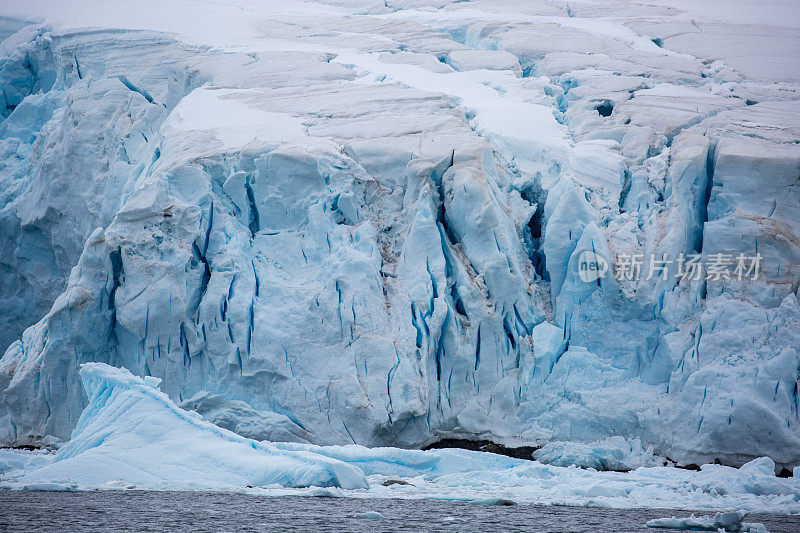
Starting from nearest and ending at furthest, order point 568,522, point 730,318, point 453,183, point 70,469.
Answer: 1. point 568,522
2. point 70,469
3. point 730,318
4. point 453,183

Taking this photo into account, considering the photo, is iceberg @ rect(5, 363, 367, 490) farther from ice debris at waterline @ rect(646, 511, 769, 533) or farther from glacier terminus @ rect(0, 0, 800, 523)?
ice debris at waterline @ rect(646, 511, 769, 533)

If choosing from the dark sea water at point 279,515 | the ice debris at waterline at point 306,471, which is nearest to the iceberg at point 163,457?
the ice debris at waterline at point 306,471

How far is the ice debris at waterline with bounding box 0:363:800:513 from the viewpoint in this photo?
8.12 metres

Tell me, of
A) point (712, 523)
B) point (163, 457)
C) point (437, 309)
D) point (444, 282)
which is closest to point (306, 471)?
point (163, 457)

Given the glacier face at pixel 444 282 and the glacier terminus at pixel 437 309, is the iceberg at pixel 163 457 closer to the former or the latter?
the glacier terminus at pixel 437 309

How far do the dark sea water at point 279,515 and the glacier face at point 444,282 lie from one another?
88.9 inches

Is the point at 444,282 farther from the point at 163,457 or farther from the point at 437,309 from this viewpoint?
the point at 163,457

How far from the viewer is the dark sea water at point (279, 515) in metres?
6.29

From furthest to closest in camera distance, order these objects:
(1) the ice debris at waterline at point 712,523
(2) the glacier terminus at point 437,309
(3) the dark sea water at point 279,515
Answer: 1. (2) the glacier terminus at point 437,309
2. (1) the ice debris at waterline at point 712,523
3. (3) the dark sea water at point 279,515

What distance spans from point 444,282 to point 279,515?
426 cm

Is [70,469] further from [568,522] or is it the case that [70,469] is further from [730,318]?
[730,318]

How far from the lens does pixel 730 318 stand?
33.3 feet

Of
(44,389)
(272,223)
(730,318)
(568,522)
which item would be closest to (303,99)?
(272,223)

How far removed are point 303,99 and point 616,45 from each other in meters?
6.18
